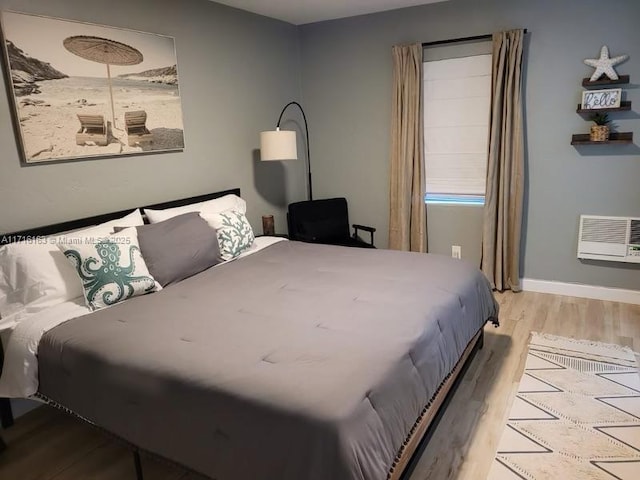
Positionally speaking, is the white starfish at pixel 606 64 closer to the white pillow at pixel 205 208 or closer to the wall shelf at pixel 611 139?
the wall shelf at pixel 611 139

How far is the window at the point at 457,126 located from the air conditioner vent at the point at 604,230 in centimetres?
86

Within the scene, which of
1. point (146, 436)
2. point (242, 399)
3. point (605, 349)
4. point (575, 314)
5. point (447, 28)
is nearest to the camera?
point (242, 399)

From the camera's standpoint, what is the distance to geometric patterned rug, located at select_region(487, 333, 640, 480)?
Result: 6.70ft

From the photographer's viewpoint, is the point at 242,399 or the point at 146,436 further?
the point at 146,436

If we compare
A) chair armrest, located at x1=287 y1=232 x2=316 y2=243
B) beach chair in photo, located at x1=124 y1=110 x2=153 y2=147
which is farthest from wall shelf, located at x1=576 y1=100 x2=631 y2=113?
beach chair in photo, located at x1=124 y1=110 x2=153 y2=147

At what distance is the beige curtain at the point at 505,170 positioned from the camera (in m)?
3.73

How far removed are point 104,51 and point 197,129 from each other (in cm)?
89

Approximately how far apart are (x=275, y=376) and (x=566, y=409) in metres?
1.70

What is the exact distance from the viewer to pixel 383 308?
7.38ft

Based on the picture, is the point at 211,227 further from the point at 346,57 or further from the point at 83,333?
the point at 346,57

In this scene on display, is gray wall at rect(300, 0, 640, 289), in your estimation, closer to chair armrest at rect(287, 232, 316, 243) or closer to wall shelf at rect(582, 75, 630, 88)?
wall shelf at rect(582, 75, 630, 88)

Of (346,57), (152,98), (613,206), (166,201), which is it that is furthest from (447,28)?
(166,201)

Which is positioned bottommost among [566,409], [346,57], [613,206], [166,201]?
[566,409]

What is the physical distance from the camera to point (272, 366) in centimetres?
176
